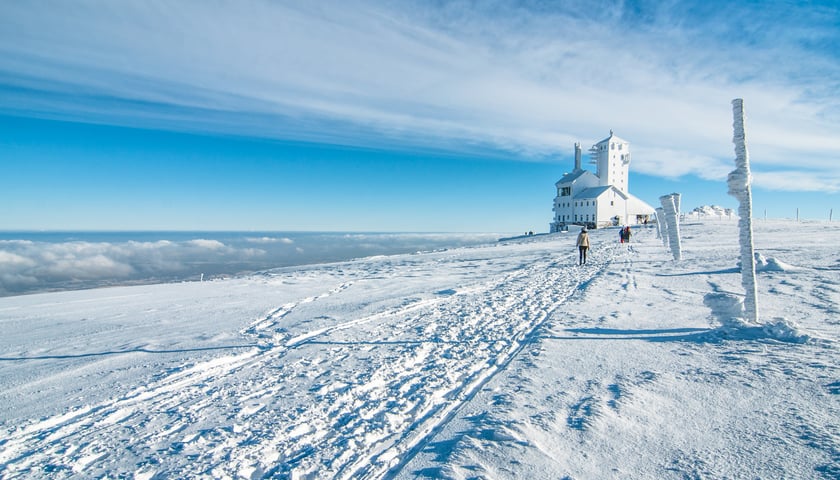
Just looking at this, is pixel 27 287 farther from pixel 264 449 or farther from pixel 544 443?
pixel 544 443

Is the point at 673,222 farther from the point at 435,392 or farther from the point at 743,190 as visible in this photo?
the point at 435,392

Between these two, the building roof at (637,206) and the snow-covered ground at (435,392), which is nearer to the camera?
the snow-covered ground at (435,392)

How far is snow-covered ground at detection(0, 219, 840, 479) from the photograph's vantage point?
145 inches

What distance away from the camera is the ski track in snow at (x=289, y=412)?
377cm

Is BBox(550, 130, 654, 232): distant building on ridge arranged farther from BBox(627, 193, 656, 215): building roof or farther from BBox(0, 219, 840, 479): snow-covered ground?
BBox(0, 219, 840, 479): snow-covered ground

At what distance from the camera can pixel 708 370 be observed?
5.64 m

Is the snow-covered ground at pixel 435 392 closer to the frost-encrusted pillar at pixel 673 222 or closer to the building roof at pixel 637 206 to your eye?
the frost-encrusted pillar at pixel 673 222

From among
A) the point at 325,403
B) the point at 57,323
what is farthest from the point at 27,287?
the point at 325,403

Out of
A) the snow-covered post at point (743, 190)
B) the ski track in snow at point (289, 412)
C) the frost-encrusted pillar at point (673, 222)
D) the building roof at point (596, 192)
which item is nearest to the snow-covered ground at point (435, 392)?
the ski track in snow at point (289, 412)

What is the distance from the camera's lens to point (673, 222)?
1836cm

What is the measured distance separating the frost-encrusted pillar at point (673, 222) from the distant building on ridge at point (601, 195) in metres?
44.5

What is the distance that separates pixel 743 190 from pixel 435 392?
7.22m

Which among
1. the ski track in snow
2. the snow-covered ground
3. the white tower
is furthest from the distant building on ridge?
the ski track in snow

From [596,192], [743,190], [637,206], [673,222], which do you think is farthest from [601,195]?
[743,190]
